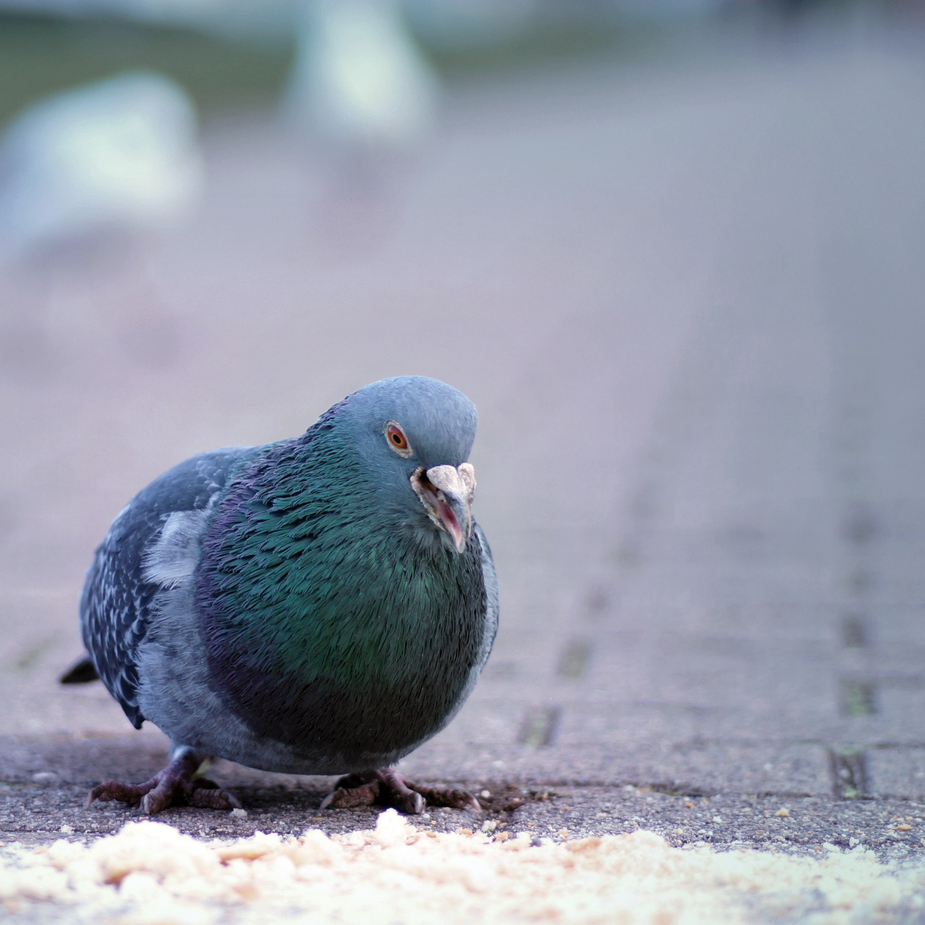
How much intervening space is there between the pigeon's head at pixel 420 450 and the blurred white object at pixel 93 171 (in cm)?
516

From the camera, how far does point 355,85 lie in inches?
409

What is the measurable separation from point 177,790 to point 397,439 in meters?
0.86

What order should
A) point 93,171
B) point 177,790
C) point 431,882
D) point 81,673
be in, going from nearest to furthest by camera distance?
point 431,882, point 177,790, point 81,673, point 93,171

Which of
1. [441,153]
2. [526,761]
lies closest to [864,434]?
[526,761]

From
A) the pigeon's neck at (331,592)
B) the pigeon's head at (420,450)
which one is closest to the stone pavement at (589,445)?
the pigeon's neck at (331,592)

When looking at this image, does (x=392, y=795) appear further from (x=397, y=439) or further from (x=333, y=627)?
(x=397, y=439)

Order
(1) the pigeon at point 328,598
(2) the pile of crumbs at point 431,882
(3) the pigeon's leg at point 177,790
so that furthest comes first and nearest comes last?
(3) the pigeon's leg at point 177,790, (1) the pigeon at point 328,598, (2) the pile of crumbs at point 431,882

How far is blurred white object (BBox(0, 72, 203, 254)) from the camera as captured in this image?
266 inches

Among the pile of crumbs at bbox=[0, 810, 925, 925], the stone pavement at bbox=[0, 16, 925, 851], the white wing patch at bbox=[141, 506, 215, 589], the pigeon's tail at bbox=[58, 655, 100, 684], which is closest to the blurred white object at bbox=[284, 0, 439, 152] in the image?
the stone pavement at bbox=[0, 16, 925, 851]

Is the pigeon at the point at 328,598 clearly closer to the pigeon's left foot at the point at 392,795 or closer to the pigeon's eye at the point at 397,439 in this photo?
the pigeon's eye at the point at 397,439

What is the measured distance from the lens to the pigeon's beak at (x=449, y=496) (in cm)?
194

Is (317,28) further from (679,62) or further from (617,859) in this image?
(679,62)

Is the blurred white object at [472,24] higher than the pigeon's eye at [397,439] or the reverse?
higher

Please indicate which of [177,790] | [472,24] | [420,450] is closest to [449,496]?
[420,450]
